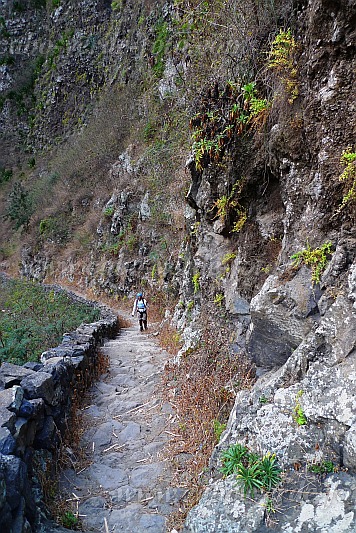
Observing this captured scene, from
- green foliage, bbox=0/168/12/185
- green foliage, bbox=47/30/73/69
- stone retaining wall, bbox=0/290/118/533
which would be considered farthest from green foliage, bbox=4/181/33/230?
stone retaining wall, bbox=0/290/118/533

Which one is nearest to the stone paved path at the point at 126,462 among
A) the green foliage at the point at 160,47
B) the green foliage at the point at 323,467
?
the green foliage at the point at 323,467

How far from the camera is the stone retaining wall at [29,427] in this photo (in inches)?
96.6

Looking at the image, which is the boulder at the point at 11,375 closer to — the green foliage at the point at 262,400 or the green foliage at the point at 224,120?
the green foliage at the point at 262,400

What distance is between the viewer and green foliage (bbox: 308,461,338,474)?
7.74 feet

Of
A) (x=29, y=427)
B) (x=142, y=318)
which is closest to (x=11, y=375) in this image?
(x=29, y=427)

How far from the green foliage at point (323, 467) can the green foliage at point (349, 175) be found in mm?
1970

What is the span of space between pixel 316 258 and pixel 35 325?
7.91 meters

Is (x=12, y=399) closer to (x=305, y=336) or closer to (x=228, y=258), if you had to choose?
(x=305, y=336)

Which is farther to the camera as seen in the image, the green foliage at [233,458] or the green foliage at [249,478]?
the green foliage at [233,458]

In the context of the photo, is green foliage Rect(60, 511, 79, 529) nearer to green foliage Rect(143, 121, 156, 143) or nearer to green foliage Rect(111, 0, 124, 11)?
green foliage Rect(143, 121, 156, 143)

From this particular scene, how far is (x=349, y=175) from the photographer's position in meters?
3.11

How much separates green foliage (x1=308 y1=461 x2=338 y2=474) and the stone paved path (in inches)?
51.4

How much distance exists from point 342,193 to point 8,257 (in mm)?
32728

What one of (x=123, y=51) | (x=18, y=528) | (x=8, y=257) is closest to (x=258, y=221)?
(x=18, y=528)
